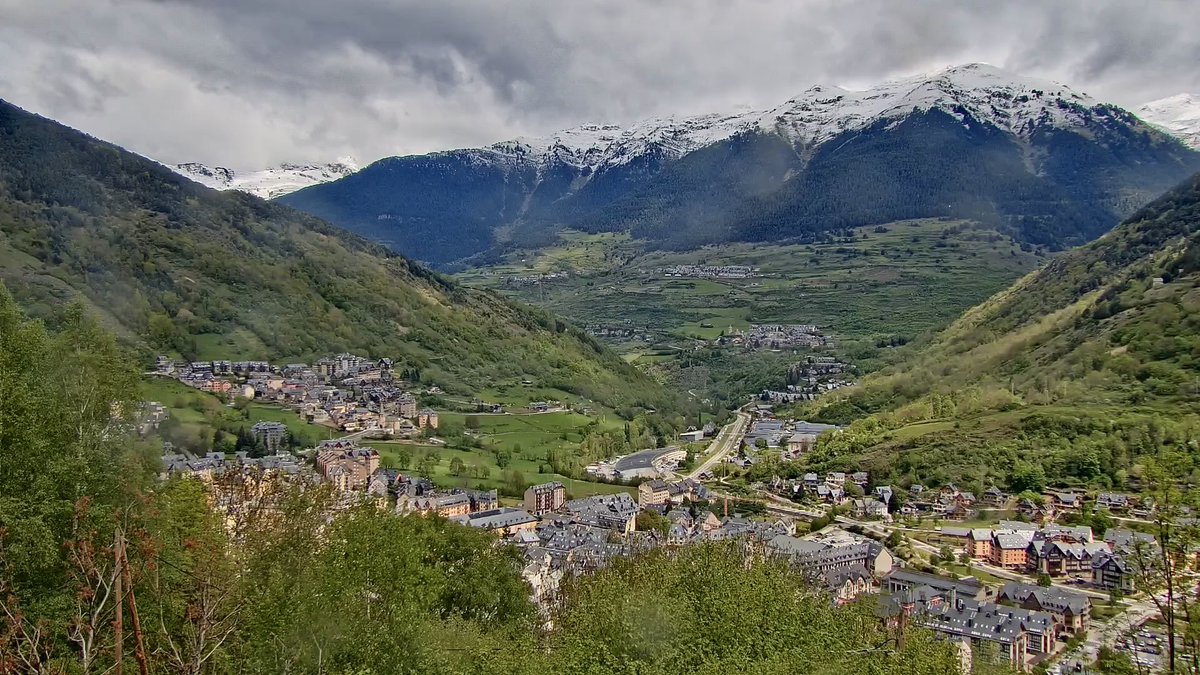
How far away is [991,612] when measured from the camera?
31.8 m

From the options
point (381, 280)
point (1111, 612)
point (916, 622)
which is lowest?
point (1111, 612)

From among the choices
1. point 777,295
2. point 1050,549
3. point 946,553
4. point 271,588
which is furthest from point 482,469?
point 777,295

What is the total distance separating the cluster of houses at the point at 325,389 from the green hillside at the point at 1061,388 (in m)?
34.4

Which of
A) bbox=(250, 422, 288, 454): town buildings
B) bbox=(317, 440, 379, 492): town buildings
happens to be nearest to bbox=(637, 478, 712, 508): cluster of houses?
bbox=(317, 440, 379, 492): town buildings

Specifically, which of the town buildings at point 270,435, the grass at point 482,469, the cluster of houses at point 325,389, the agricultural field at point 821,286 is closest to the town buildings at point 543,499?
the grass at point 482,469

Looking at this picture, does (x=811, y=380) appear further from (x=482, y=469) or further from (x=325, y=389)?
(x=325, y=389)

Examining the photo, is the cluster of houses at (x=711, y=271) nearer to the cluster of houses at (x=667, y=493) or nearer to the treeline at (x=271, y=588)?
the cluster of houses at (x=667, y=493)

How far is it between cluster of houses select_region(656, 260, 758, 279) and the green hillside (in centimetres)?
7948

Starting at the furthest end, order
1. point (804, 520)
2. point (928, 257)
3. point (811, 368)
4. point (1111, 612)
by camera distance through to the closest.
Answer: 1. point (928, 257)
2. point (811, 368)
3. point (804, 520)
4. point (1111, 612)

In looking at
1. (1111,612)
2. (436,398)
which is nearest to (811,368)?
(436,398)

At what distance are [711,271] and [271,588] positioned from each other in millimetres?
162517

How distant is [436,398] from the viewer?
73.9m

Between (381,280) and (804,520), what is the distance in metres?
63.5

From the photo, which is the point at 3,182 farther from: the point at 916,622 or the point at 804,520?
the point at 916,622
